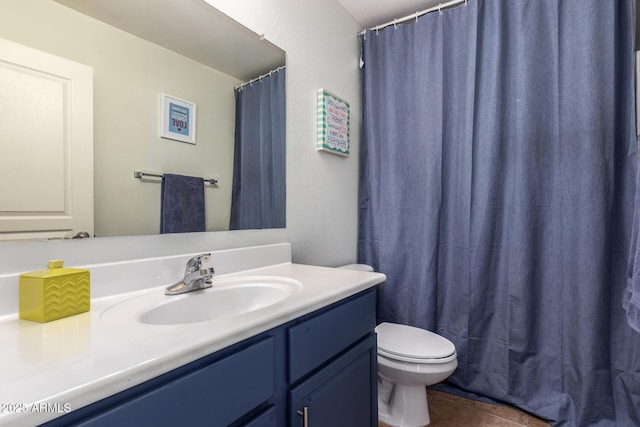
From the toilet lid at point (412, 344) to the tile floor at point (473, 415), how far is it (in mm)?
417

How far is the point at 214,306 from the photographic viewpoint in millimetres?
1030

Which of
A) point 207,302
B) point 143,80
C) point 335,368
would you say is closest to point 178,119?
point 143,80

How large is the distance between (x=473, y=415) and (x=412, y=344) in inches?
21.8

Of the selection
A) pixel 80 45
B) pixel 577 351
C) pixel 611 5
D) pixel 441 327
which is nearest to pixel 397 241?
pixel 441 327

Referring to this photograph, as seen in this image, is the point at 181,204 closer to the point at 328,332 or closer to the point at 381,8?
the point at 328,332

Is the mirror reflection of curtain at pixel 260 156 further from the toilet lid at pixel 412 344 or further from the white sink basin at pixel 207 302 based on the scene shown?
the toilet lid at pixel 412 344

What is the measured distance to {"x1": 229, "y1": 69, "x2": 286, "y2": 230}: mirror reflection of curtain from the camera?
1.31m

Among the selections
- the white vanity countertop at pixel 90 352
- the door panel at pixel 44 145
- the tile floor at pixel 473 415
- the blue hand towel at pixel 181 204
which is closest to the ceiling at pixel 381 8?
the blue hand towel at pixel 181 204

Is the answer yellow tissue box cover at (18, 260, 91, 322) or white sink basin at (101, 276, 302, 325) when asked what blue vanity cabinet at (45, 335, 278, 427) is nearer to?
white sink basin at (101, 276, 302, 325)

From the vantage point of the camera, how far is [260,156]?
Result: 1397mm

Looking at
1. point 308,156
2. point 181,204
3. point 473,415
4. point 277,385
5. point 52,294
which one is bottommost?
point 473,415

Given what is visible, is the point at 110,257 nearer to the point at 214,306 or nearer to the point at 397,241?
the point at 214,306

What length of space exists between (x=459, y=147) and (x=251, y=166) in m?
1.17

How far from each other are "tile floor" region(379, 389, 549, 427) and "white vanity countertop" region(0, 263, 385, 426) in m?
1.25
